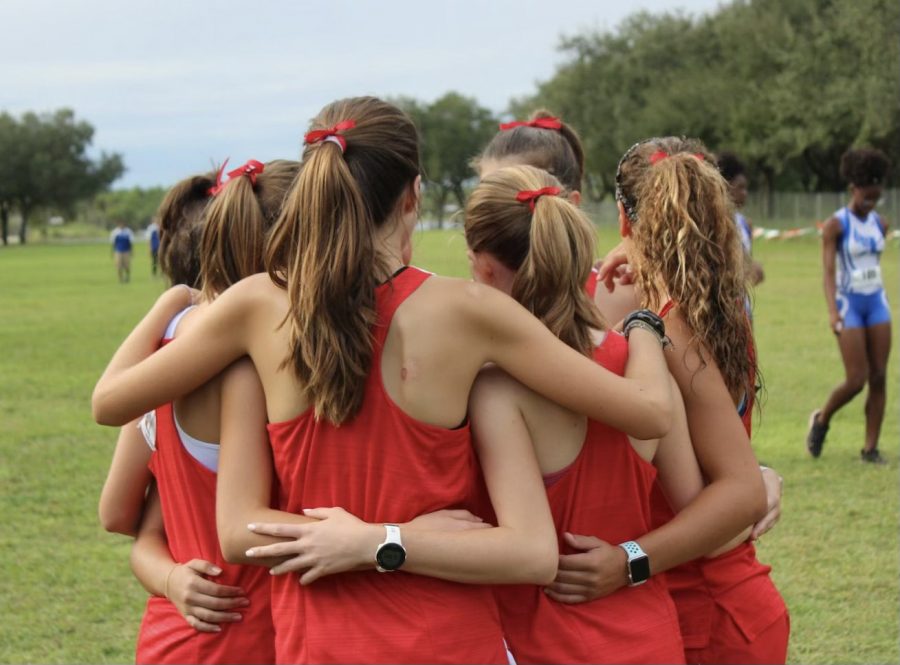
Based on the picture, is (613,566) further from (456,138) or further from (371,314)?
(456,138)

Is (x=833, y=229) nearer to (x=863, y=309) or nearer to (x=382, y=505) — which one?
(x=863, y=309)

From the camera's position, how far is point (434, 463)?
7.65 ft

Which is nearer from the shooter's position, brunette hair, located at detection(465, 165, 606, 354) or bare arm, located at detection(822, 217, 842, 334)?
brunette hair, located at detection(465, 165, 606, 354)

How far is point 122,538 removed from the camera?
715 cm

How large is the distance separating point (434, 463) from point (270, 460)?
0.37 meters

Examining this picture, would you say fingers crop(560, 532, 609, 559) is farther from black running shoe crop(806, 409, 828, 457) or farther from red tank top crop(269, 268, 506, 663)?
black running shoe crop(806, 409, 828, 457)

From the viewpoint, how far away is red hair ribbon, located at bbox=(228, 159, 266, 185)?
2.81m

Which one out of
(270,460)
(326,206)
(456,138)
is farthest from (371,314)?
(456,138)

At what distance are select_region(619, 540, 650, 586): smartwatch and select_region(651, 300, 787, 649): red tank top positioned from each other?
0.24 metres

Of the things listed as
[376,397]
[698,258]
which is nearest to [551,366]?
[376,397]

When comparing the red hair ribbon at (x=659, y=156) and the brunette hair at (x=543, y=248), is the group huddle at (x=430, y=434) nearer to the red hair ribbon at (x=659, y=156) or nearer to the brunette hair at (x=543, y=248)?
the brunette hair at (x=543, y=248)

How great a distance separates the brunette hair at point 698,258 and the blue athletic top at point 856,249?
669 cm

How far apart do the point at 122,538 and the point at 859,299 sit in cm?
577

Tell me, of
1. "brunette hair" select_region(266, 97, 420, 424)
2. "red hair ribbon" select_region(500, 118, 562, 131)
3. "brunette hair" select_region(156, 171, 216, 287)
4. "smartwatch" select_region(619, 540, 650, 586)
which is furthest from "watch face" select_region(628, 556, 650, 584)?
"red hair ribbon" select_region(500, 118, 562, 131)
